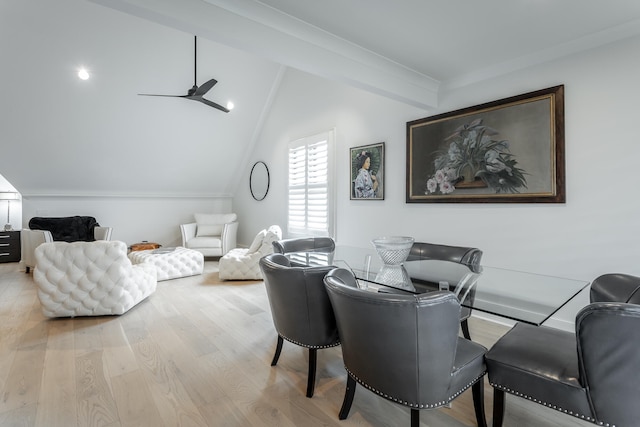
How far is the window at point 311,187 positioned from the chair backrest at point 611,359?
3873 mm

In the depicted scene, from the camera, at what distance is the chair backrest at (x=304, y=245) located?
3287 millimetres

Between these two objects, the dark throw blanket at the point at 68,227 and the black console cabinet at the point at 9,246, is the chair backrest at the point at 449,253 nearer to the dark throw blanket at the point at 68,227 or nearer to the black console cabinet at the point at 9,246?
the dark throw blanket at the point at 68,227

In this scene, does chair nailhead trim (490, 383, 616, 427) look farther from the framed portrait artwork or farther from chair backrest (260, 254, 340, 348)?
the framed portrait artwork

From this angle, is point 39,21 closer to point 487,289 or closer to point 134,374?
point 134,374

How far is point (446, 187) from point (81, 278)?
3.91 meters

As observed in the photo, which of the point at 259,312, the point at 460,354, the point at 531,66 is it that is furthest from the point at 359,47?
the point at 259,312

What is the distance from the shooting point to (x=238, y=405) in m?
1.92

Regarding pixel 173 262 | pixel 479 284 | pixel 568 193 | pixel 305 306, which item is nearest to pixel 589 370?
pixel 479 284

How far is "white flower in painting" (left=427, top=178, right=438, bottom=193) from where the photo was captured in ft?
12.0

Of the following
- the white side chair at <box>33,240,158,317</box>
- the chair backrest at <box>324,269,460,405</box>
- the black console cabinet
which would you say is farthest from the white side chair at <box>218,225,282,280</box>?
the black console cabinet

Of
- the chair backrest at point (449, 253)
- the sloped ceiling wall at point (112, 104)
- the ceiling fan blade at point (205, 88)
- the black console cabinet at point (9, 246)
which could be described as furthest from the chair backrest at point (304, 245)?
the black console cabinet at point (9, 246)

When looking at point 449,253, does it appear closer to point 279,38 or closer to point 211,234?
point 279,38

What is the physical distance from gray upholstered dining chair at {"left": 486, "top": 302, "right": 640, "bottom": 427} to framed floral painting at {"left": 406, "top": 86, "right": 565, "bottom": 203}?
6.20 feet

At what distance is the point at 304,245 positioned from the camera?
11.4ft
